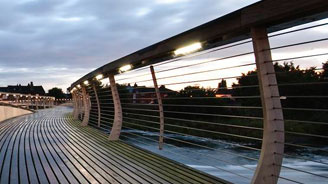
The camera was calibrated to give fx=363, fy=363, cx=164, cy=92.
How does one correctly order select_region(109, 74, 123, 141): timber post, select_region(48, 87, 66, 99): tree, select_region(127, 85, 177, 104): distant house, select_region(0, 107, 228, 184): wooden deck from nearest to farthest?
select_region(0, 107, 228, 184): wooden deck, select_region(127, 85, 177, 104): distant house, select_region(109, 74, 123, 141): timber post, select_region(48, 87, 66, 99): tree

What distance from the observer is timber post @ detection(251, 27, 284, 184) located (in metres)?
2.61

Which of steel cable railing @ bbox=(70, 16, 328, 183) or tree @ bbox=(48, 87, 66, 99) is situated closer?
steel cable railing @ bbox=(70, 16, 328, 183)

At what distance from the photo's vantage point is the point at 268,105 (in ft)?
8.54

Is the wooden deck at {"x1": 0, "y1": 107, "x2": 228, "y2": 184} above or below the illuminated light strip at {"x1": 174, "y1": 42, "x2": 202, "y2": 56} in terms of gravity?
below

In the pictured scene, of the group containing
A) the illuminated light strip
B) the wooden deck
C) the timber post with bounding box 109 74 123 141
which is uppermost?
the illuminated light strip

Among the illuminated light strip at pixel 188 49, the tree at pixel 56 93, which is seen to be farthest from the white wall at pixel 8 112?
the tree at pixel 56 93

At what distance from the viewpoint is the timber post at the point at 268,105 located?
8.57 feet

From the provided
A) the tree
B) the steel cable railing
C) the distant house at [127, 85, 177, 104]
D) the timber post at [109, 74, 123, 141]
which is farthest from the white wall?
the tree

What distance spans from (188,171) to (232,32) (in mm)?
1780

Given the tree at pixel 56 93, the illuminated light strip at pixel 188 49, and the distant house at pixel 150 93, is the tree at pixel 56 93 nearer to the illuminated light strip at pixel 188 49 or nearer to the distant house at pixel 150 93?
the distant house at pixel 150 93

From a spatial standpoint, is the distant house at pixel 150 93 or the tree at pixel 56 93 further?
the tree at pixel 56 93

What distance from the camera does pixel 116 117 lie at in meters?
6.86

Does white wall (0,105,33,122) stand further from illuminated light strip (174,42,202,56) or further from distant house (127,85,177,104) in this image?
illuminated light strip (174,42,202,56)

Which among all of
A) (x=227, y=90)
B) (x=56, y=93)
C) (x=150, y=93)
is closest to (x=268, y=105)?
(x=227, y=90)
